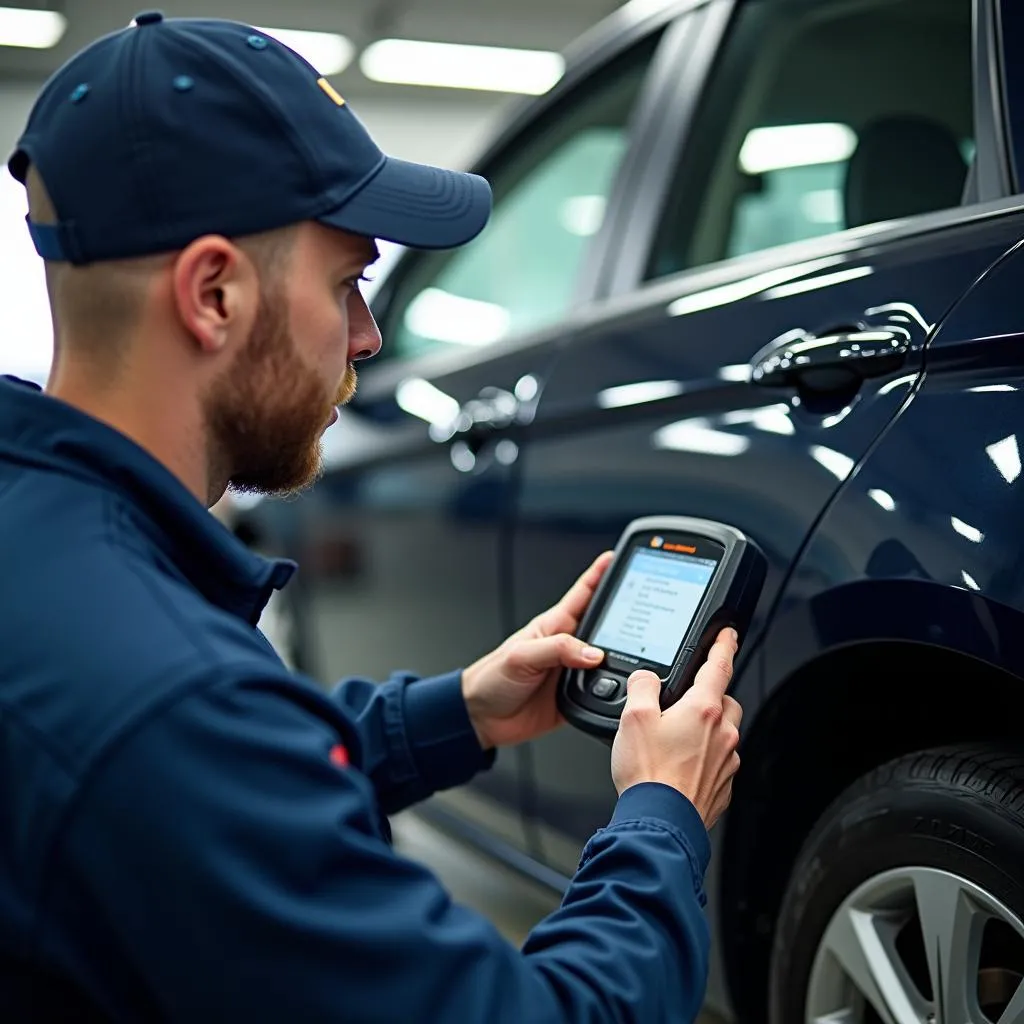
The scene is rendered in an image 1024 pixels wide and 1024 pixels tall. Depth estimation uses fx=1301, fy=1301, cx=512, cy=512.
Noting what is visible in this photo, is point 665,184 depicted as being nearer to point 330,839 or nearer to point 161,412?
point 161,412

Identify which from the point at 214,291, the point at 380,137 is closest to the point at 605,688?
the point at 214,291

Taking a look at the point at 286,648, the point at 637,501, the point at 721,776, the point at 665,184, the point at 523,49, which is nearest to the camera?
the point at 721,776

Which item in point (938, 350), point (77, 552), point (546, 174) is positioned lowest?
point (77, 552)

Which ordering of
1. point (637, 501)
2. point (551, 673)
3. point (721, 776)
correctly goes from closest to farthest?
point (721, 776), point (551, 673), point (637, 501)

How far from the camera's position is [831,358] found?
1.28 meters

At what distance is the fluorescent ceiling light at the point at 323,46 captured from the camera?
8.09m

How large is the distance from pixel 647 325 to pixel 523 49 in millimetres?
7603

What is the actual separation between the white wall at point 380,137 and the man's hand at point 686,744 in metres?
7.43

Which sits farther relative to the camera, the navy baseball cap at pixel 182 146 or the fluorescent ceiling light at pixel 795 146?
the fluorescent ceiling light at pixel 795 146

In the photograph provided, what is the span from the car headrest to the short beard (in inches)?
28.1

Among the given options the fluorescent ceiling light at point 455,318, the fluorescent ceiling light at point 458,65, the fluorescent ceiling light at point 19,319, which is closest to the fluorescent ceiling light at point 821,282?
the fluorescent ceiling light at point 455,318

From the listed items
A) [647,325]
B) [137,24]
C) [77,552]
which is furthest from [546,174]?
[77,552]

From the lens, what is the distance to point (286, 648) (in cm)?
333

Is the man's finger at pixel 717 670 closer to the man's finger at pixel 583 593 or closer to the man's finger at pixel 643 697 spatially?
the man's finger at pixel 643 697
